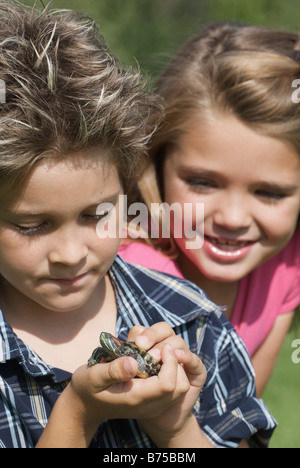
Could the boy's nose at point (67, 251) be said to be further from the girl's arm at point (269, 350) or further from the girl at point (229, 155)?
the girl's arm at point (269, 350)

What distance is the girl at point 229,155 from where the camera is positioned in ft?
7.48


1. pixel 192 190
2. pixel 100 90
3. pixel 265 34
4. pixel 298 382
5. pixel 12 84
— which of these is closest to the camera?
pixel 12 84

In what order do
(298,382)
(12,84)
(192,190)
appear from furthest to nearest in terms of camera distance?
(298,382), (192,190), (12,84)

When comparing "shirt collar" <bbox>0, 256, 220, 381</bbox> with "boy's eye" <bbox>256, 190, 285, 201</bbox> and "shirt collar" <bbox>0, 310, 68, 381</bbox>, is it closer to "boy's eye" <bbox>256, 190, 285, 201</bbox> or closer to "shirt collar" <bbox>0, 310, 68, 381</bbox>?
"shirt collar" <bbox>0, 310, 68, 381</bbox>

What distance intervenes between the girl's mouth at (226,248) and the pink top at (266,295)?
328 mm

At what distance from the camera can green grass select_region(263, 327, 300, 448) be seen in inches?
120

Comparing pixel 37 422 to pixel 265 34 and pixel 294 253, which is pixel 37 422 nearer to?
pixel 294 253

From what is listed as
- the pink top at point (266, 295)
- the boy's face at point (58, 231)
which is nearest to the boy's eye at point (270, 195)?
the pink top at point (266, 295)

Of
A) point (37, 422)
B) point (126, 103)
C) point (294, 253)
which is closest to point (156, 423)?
point (37, 422)

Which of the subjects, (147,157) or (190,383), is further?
(147,157)

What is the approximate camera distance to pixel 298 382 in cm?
357

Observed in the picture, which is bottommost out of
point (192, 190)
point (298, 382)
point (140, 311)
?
point (298, 382)

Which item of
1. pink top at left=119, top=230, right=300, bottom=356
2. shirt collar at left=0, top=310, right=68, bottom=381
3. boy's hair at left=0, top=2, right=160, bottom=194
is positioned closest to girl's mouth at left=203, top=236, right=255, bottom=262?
pink top at left=119, top=230, right=300, bottom=356
